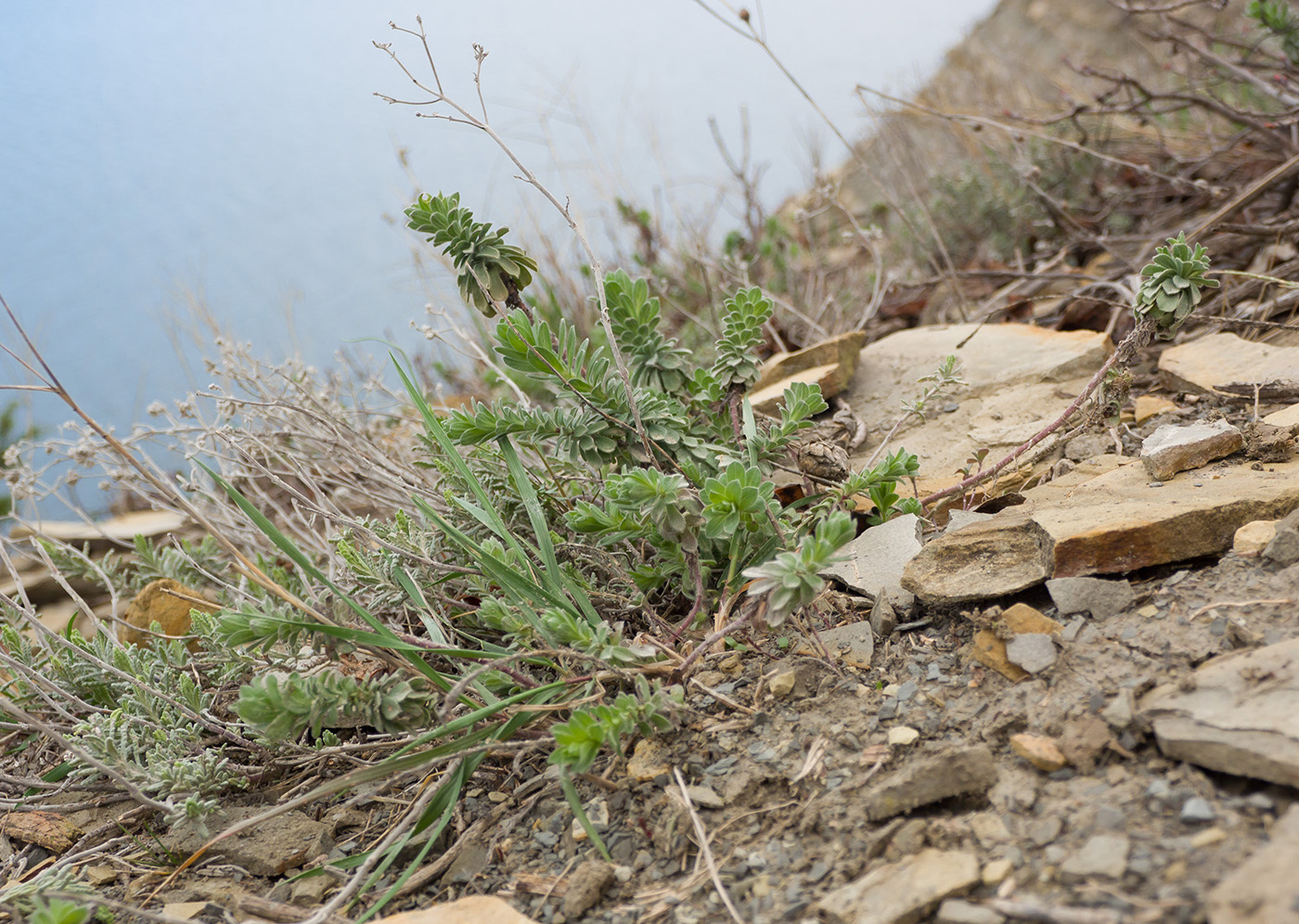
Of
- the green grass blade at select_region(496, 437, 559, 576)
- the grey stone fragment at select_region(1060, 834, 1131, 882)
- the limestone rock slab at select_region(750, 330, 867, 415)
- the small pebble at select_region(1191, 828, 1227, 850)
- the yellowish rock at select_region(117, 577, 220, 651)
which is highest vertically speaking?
the yellowish rock at select_region(117, 577, 220, 651)

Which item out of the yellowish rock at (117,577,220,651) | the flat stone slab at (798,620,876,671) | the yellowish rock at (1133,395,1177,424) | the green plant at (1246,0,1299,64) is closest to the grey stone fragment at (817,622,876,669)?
the flat stone slab at (798,620,876,671)

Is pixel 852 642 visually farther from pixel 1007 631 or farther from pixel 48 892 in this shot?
pixel 48 892

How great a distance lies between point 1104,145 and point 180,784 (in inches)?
188

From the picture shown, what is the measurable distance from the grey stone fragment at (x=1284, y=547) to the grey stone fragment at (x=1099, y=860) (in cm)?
64

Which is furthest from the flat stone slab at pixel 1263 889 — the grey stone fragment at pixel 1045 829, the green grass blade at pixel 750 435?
the green grass blade at pixel 750 435

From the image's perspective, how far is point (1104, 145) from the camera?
4.28 m

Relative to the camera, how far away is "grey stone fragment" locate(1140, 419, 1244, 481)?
1721 millimetres

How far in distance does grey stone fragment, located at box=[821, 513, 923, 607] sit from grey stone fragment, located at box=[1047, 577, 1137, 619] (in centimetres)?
28

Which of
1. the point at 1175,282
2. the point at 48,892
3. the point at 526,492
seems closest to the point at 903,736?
the point at 526,492

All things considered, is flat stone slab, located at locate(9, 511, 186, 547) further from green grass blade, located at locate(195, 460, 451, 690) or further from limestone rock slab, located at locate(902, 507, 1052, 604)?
limestone rock slab, located at locate(902, 507, 1052, 604)

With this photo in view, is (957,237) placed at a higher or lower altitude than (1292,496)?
higher

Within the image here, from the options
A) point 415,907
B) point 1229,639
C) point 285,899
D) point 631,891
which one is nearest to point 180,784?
point 285,899

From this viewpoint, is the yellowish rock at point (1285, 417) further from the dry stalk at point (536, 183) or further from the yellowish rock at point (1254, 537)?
the dry stalk at point (536, 183)

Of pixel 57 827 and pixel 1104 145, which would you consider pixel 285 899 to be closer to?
pixel 57 827
